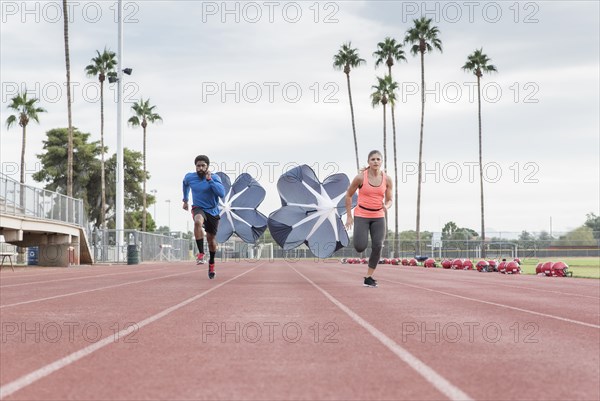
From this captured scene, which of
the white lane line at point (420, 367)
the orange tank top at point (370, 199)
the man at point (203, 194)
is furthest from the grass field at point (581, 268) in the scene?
the white lane line at point (420, 367)

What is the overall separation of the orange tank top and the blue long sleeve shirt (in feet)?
11.3

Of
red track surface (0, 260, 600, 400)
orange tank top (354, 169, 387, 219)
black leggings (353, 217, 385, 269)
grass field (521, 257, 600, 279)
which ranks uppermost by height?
orange tank top (354, 169, 387, 219)

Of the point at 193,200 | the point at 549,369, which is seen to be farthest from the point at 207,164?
the point at 549,369

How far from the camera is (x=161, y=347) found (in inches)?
201

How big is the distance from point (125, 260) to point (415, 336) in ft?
128

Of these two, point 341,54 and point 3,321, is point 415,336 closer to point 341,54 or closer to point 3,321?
point 3,321

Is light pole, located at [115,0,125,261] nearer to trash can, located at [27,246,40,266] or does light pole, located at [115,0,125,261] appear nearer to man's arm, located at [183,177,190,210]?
trash can, located at [27,246,40,266]

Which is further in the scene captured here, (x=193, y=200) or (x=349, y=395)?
(x=193, y=200)

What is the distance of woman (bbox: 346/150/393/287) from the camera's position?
1095 cm

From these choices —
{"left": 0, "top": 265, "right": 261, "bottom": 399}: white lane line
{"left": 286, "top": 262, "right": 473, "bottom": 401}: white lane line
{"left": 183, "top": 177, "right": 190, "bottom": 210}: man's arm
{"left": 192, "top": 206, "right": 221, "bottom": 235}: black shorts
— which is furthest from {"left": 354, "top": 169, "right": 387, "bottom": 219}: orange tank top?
{"left": 0, "top": 265, "right": 261, "bottom": 399}: white lane line

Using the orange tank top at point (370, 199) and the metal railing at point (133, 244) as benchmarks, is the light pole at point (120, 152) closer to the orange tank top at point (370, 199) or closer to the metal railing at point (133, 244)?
the metal railing at point (133, 244)

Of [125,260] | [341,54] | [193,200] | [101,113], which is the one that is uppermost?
[341,54]

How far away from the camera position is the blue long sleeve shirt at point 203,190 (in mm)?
13413

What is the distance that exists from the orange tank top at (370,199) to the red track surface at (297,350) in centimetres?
236
